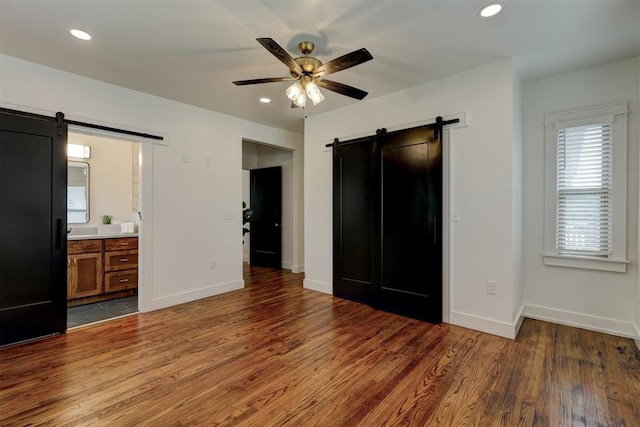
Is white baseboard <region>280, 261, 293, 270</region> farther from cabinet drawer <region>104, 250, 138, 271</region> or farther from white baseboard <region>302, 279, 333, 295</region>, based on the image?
cabinet drawer <region>104, 250, 138, 271</region>

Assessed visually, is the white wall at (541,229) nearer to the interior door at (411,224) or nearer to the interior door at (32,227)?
the interior door at (411,224)

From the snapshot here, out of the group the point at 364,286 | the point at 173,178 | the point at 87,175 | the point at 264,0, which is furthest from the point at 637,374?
the point at 87,175

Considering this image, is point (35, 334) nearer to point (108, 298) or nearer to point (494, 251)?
point (108, 298)

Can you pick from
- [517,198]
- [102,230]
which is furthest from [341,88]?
[102,230]

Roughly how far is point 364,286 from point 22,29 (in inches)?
161

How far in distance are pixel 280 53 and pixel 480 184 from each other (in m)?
2.28

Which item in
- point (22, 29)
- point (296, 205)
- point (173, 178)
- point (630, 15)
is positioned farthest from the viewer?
point (296, 205)

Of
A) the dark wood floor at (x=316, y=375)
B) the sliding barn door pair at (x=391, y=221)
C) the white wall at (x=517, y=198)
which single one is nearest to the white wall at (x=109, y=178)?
the dark wood floor at (x=316, y=375)

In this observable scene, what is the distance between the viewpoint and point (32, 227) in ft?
9.40

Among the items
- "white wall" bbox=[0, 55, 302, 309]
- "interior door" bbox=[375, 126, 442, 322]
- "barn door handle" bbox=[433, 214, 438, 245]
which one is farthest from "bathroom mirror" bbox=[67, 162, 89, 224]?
"barn door handle" bbox=[433, 214, 438, 245]

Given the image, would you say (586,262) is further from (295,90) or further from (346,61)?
(295,90)

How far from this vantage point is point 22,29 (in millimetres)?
2385

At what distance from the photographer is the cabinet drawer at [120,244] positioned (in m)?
4.12

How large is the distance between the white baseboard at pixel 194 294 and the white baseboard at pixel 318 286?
102 centimetres
